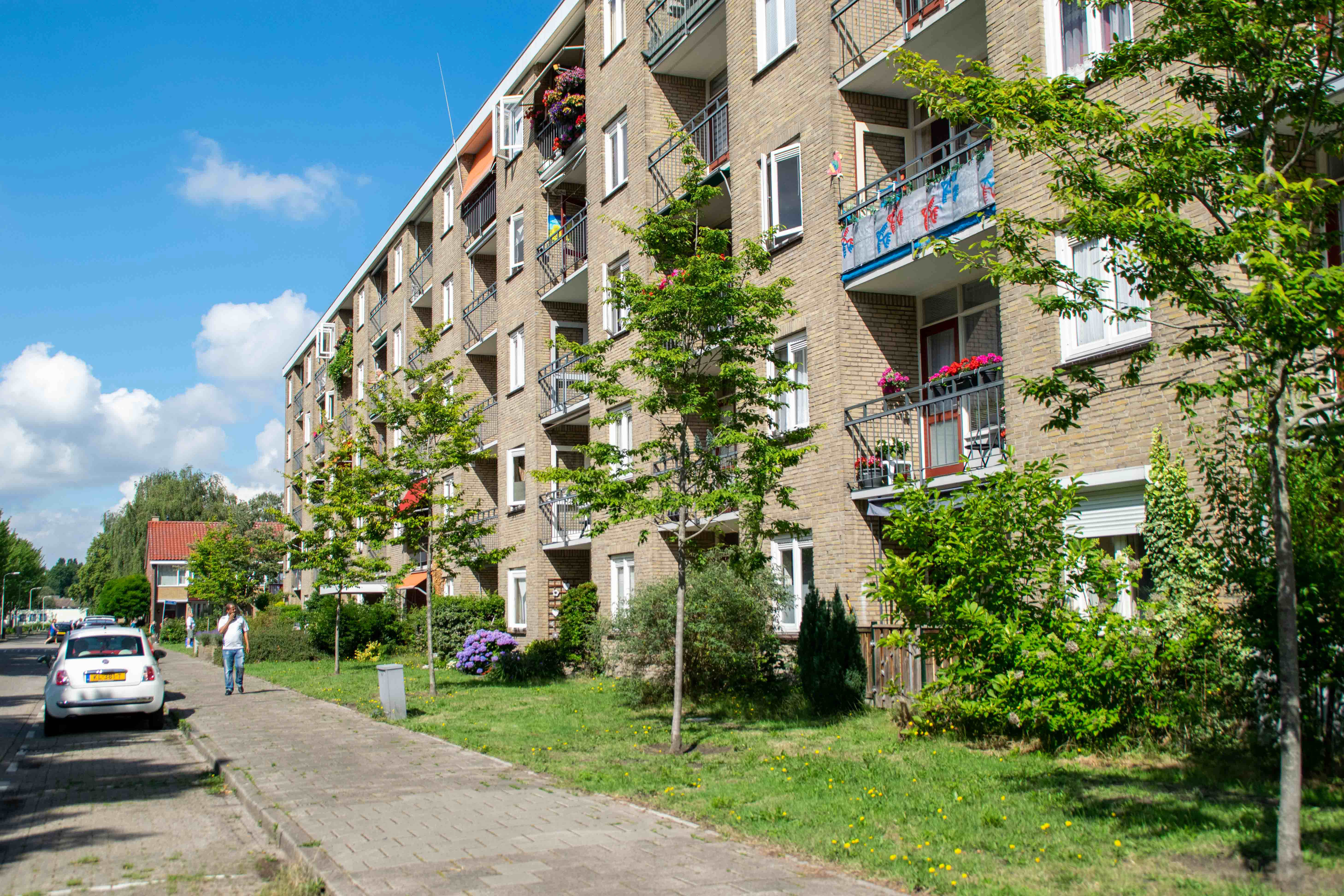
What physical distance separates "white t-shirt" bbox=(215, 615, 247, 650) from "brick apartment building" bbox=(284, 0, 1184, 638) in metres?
7.93

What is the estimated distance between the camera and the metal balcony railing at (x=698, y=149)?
70.3 feet

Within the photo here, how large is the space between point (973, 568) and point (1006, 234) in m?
3.62

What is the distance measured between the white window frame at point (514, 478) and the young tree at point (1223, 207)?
922 inches

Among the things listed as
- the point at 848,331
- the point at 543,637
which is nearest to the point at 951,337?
the point at 848,331

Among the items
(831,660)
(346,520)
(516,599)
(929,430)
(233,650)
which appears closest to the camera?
(831,660)

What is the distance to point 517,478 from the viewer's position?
31000mm

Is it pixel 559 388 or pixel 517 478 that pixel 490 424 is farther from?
pixel 559 388

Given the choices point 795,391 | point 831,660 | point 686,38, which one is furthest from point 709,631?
point 686,38

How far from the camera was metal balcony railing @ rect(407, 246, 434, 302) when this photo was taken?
130 ft

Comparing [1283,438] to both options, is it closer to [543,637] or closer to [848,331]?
[848,331]

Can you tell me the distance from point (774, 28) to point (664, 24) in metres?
4.78

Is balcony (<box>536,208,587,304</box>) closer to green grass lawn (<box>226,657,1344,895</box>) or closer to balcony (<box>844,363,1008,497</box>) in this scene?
balcony (<box>844,363,1008,497</box>)

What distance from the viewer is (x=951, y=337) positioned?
54.5ft

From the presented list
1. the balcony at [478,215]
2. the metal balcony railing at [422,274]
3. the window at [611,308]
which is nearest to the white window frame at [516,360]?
the balcony at [478,215]
